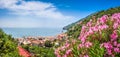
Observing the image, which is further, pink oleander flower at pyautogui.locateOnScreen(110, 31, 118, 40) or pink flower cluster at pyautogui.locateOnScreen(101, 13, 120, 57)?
pink oleander flower at pyautogui.locateOnScreen(110, 31, 118, 40)

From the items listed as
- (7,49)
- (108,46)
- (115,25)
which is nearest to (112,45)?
(108,46)

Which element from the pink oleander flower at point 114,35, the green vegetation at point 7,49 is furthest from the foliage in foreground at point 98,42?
the green vegetation at point 7,49

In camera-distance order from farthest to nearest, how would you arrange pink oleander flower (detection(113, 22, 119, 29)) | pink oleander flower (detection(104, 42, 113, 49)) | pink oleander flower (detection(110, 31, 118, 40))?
pink oleander flower (detection(113, 22, 119, 29))
pink oleander flower (detection(110, 31, 118, 40))
pink oleander flower (detection(104, 42, 113, 49))

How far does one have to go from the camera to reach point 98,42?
39.7ft

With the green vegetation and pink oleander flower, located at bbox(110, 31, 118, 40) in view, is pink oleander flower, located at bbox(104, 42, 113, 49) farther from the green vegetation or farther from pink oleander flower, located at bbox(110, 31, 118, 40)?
the green vegetation

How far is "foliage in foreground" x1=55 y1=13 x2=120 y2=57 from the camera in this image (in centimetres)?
1158

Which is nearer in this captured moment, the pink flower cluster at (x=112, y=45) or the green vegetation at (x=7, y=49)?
the pink flower cluster at (x=112, y=45)

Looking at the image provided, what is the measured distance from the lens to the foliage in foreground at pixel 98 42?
38.0 feet

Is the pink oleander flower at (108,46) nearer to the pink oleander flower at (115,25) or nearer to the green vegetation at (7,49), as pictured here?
the pink oleander flower at (115,25)

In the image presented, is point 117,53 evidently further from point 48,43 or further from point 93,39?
point 48,43

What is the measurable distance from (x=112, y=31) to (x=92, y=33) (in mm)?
726

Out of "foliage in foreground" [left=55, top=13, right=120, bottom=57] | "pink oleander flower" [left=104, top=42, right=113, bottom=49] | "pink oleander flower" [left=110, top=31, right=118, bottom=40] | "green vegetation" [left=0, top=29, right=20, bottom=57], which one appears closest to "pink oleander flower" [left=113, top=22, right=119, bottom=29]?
"foliage in foreground" [left=55, top=13, right=120, bottom=57]

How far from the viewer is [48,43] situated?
46531mm

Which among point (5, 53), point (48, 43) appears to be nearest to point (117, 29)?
point (5, 53)
